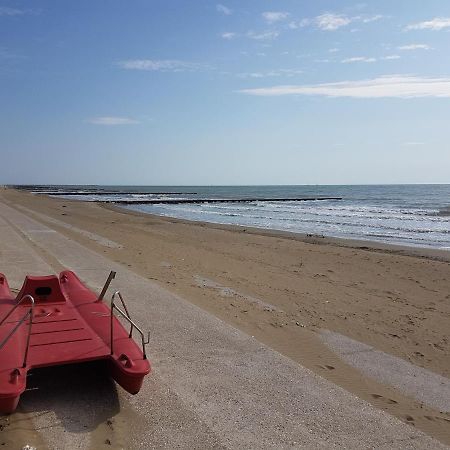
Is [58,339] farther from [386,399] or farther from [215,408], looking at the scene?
[386,399]

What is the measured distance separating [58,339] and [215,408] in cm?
155

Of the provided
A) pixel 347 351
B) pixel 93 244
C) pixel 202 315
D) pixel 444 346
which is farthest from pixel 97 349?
pixel 93 244

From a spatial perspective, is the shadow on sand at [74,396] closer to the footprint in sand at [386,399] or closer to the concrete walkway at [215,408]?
the concrete walkway at [215,408]

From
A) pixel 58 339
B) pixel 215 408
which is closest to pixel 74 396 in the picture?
pixel 58 339

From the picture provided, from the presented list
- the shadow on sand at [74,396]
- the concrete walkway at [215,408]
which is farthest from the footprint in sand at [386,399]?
the shadow on sand at [74,396]

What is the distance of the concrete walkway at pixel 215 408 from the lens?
3.38 metres

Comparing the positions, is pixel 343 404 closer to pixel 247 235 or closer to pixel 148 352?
pixel 148 352

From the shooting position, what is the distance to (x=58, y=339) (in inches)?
163

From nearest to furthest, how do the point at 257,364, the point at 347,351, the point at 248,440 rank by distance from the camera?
the point at 248,440 < the point at 257,364 < the point at 347,351

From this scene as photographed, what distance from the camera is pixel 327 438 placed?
11.3 ft

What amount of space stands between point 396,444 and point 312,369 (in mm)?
1459

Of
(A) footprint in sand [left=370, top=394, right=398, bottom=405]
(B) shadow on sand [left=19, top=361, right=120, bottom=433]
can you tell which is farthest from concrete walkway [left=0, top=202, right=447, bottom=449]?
(A) footprint in sand [left=370, top=394, right=398, bottom=405]

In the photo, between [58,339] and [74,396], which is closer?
[74,396]

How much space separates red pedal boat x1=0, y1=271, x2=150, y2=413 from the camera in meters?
3.59
